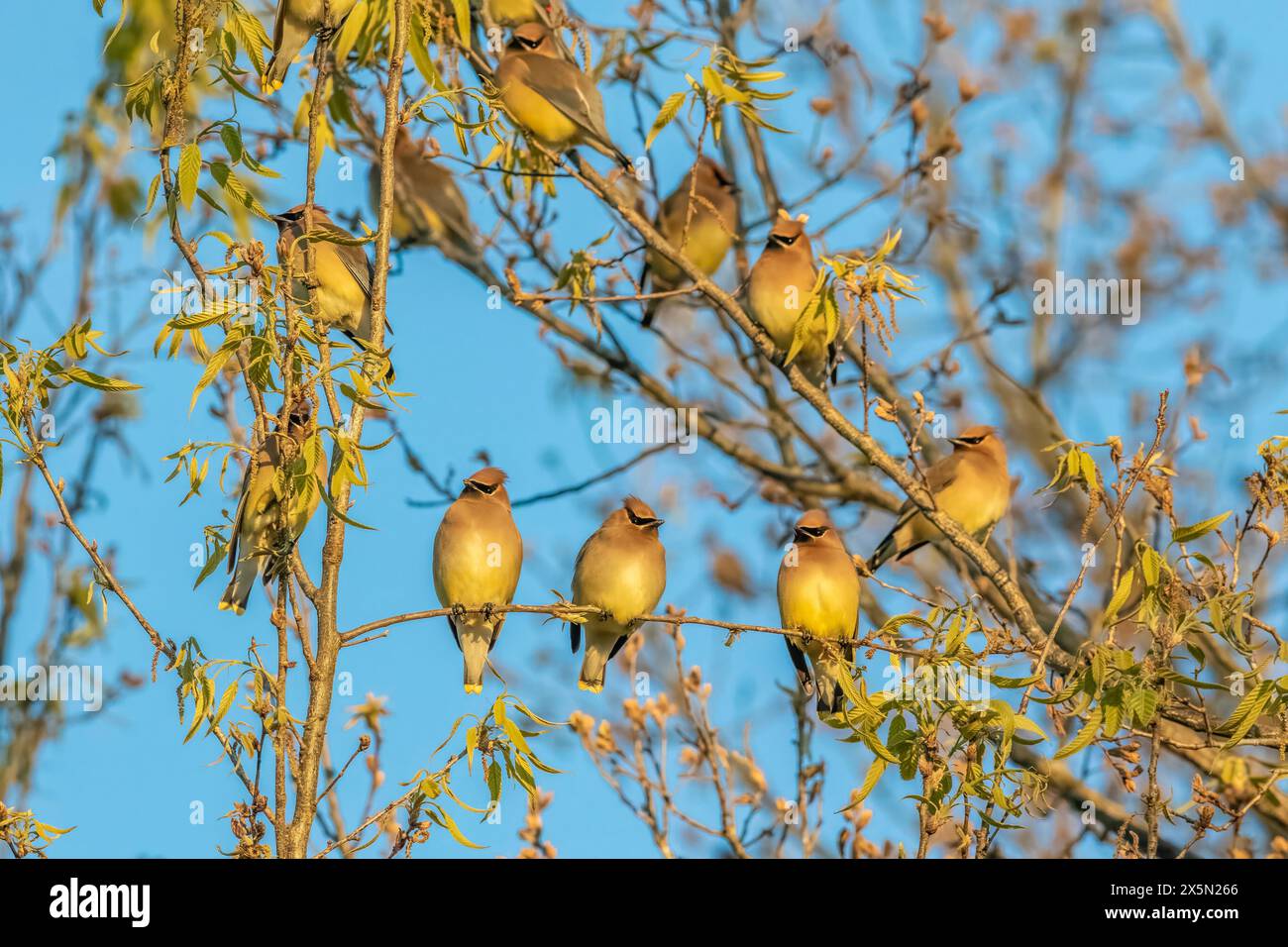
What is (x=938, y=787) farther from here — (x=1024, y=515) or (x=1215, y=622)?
(x=1024, y=515)

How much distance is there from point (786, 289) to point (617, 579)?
1549 millimetres

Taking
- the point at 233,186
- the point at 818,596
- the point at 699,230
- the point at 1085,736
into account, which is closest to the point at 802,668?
the point at 818,596

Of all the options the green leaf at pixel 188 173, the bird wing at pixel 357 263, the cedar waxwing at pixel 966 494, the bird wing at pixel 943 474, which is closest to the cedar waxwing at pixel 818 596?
the cedar waxwing at pixel 966 494

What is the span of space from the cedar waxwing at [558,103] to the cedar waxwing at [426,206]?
0.83m

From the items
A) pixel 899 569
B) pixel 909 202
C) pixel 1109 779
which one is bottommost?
pixel 1109 779

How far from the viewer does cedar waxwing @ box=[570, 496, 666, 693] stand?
6027 millimetres

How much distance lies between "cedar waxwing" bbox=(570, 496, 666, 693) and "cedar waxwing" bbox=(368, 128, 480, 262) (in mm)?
2136

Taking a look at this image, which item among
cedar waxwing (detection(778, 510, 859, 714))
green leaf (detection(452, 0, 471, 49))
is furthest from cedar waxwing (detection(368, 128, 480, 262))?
green leaf (detection(452, 0, 471, 49))

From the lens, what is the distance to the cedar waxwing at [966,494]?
756 centimetres

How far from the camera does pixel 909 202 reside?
7129mm

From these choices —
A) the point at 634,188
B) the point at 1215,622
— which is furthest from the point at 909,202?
the point at 1215,622
